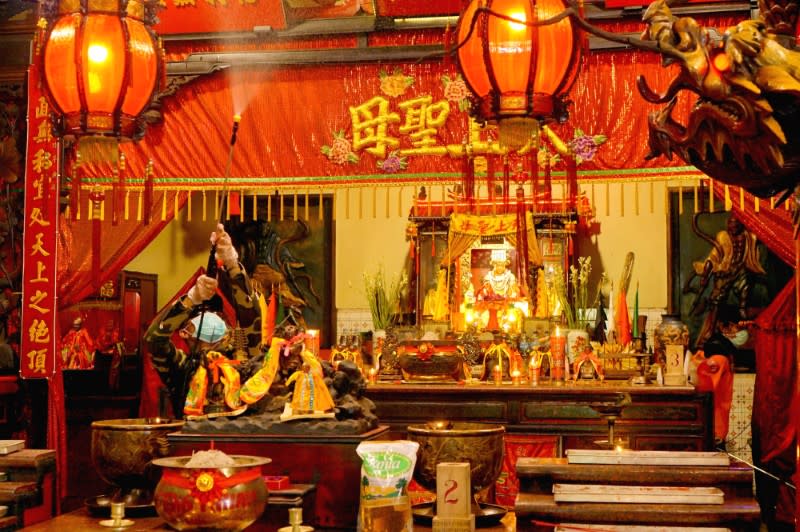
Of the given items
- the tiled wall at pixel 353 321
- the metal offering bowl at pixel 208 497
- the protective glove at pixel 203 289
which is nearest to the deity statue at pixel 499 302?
the tiled wall at pixel 353 321

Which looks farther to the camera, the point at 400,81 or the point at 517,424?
the point at 517,424

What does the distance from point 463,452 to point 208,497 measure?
2.40ft

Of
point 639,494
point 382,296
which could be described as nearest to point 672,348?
point 382,296

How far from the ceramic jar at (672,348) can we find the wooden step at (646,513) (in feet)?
12.1

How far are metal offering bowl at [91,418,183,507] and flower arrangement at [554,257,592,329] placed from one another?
5.29 meters

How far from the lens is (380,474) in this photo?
8.21 feet

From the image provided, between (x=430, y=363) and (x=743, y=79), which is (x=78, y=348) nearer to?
(x=430, y=363)

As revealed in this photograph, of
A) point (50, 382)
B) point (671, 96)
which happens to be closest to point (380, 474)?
point (671, 96)

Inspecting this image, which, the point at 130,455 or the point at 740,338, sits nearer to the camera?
the point at 130,455

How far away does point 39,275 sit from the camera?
220 inches

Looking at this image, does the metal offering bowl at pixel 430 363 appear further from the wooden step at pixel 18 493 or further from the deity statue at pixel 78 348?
the wooden step at pixel 18 493

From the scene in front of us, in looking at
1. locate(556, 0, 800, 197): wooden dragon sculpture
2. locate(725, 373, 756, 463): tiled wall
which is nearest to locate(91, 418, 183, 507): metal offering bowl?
locate(556, 0, 800, 197): wooden dragon sculpture

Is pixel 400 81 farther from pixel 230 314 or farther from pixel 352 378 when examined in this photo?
pixel 230 314

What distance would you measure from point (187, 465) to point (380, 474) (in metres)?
0.48
